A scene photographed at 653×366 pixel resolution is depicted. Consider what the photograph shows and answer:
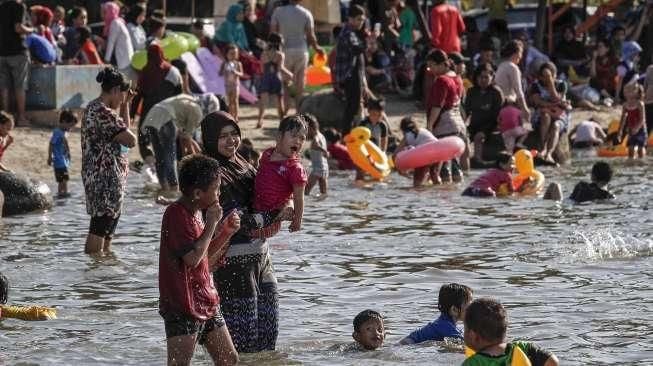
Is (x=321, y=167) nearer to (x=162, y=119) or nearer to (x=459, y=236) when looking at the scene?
(x=162, y=119)

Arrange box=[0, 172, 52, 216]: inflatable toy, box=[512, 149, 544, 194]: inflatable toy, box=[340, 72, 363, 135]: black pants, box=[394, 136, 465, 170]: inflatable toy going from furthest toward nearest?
box=[340, 72, 363, 135]: black pants, box=[394, 136, 465, 170]: inflatable toy, box=[512, 149, 544, 194]: inflatable toy, box=[0, 172, 52, 216]: inflatable toy

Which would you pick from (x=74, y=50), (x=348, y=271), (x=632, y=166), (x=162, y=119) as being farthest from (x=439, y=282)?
(x=74, y=50)

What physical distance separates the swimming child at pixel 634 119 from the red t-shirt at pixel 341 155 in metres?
4.12

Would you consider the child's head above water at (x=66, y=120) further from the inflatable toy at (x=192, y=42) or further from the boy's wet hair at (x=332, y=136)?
the inflatable toy at (x=192, y=42)

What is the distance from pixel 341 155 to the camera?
19531 millimetres

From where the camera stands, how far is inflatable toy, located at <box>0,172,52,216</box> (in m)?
15.2

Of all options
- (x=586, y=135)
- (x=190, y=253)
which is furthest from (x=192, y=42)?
(x=190, y=253)

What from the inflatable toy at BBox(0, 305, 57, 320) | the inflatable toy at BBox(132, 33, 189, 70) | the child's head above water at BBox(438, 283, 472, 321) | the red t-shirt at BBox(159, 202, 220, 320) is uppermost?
the red t-shirt at BBox(159, 202, 220, 320)

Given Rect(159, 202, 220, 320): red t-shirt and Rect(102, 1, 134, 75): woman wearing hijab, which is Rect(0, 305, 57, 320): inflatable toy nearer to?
Rect(159, 202, 220, 320): red t-shirt

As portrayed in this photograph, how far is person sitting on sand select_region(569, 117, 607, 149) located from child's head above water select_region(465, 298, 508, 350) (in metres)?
17.3

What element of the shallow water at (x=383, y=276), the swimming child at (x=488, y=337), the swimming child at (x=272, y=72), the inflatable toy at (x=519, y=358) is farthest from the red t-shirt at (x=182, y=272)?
the swimming child at (x=272, y=72)

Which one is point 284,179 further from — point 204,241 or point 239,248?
point 204,241

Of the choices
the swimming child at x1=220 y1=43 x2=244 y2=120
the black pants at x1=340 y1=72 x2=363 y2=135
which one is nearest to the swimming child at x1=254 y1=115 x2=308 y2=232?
the black pants at x1=340 y1=72 x2=363 y2=135

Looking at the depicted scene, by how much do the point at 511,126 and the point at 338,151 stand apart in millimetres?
2304
